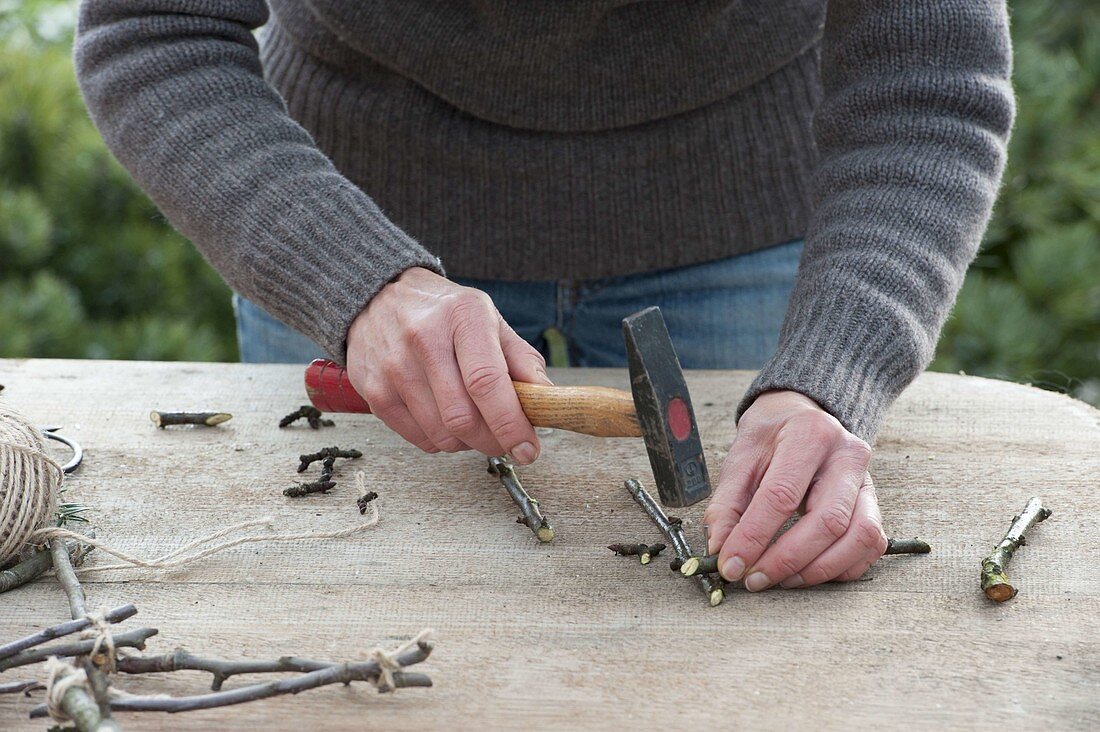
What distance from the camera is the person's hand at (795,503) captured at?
4.32 ft

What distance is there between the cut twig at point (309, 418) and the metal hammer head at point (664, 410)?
0.64m

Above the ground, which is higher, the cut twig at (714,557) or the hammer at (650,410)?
the hammer at (650,410)

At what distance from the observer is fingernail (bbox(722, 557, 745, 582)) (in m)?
1.31

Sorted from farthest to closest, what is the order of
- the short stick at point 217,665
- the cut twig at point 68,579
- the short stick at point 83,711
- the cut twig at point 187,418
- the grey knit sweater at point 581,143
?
the cut twig at point 187,418 < the grey knit sweater at point 581,143 < the cut twig at point 68,579 < the short stick at point 217,665 < the short stick at point 83,711

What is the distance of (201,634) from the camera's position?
1.22 meters

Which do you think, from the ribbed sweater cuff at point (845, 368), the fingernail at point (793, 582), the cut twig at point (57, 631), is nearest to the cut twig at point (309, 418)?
the cut twig at point (57, 631)

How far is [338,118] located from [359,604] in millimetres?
1017

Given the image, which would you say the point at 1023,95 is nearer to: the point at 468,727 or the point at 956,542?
the point at 956,542

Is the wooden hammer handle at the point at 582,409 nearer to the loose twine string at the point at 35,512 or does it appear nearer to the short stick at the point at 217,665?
the loose twine string at the point at 35,512

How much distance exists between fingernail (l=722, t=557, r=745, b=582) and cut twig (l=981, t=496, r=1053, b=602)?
0.92 ft

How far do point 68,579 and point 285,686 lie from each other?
37 cm

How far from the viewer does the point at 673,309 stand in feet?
6.95

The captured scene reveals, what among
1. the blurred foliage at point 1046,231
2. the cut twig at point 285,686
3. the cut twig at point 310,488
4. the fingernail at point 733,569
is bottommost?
the blurred foliage at point 1046,231

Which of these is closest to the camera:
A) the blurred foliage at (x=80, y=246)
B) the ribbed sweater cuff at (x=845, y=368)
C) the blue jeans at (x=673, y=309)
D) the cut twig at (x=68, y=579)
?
the cut twig at (x=68, y=579)
